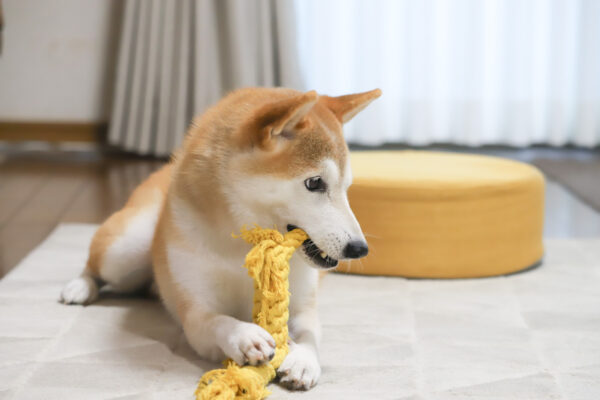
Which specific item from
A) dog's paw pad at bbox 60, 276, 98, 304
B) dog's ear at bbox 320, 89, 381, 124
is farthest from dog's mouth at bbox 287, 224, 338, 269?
dog's paw pad at bbox 60, 276, 98, 304

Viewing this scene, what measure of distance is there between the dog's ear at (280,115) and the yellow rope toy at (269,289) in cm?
17

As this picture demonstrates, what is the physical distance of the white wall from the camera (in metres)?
3.92

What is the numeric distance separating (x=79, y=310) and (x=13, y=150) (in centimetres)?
265

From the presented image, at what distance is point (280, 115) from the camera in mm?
1189

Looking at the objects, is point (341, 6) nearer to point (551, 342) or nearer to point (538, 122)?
point (538, 122)

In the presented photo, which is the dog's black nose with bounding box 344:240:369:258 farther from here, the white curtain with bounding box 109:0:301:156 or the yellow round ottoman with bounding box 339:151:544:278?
the white curtain with bounding box 109:0:301:156

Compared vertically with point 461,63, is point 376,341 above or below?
below

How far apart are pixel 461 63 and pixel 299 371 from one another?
121 inches

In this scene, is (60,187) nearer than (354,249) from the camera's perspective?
No

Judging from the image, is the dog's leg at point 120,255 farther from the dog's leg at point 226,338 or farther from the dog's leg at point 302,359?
the dog's leg at point 302,359

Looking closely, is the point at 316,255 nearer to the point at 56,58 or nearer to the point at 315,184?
the point at 315,184

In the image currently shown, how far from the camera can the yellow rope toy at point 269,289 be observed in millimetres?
1203

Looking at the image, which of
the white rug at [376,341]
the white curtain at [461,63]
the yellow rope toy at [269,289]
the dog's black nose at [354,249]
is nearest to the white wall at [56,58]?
the white curtain at [461,63]

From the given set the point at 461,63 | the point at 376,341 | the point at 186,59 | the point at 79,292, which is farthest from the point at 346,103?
the point at 461,63
